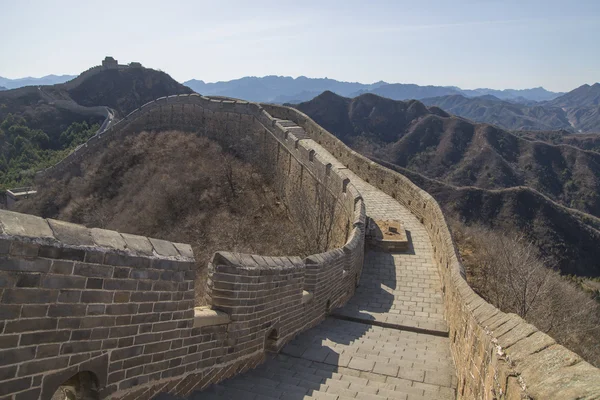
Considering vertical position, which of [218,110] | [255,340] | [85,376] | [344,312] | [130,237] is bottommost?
[344,312]

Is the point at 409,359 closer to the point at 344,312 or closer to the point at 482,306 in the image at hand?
the point at 482,306

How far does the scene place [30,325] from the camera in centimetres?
251

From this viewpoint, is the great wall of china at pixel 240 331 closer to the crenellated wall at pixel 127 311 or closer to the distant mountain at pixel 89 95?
the crenellated wall at pixel 127 311

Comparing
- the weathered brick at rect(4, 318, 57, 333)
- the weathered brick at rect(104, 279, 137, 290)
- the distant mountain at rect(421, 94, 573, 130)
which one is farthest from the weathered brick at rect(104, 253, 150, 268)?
the distant mountain at rect(421, 94, 573, 130)

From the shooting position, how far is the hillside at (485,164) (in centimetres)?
3116

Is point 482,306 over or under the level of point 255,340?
over

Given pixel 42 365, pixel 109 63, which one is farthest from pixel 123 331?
pixel 109 63

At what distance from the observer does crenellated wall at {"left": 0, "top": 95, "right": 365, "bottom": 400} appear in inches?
97.3

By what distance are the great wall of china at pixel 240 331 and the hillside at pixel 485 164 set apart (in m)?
23.4

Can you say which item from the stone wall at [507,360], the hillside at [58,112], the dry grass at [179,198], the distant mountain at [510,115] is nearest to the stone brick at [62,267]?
the stone wall at [507,360]

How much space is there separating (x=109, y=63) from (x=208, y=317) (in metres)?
50.5

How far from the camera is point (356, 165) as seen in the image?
60.9ft

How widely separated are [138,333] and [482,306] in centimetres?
315

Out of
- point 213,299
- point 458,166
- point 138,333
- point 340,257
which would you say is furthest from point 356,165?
point 458,166
